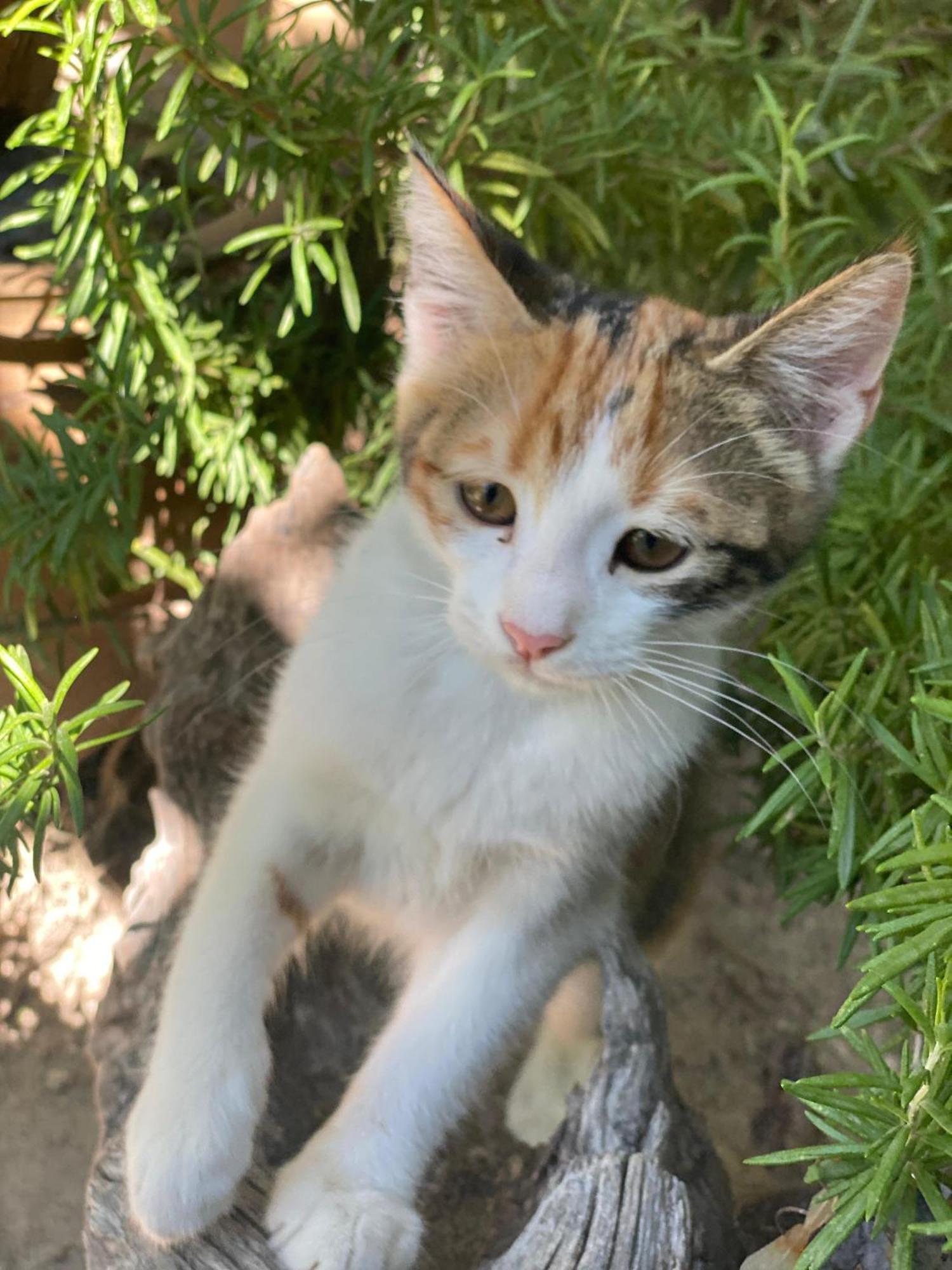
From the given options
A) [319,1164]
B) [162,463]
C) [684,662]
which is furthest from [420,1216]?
[162,463]

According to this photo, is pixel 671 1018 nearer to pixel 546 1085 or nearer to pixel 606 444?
pixel 546 1085

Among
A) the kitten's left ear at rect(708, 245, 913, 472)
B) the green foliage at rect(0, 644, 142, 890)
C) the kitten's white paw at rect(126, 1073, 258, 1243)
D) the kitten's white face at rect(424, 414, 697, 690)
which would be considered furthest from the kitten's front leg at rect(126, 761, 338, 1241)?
the kitten's left ear at rect(708, 245, 913, 472)

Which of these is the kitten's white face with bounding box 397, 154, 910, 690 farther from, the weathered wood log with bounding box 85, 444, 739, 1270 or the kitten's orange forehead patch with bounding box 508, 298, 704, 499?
the weathered wood log with bounding box 85, 444, 739, 1270

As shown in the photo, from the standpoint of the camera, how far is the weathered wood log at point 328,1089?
0.65 metres

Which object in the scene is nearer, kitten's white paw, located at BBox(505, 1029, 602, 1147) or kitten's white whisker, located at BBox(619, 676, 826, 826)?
kitten's white whisker, located at BBox(619, 676, 826, 826)

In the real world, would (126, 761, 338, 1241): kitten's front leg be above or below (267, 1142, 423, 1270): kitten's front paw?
above

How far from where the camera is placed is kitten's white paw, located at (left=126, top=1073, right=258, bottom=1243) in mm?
644

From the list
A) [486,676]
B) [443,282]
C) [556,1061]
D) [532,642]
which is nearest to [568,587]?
[532,642]

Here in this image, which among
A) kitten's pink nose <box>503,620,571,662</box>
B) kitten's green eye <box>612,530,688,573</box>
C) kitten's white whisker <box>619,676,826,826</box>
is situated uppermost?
kitten's green eye <box>612,530,688,573</box>

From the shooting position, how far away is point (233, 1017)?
0.72 meters

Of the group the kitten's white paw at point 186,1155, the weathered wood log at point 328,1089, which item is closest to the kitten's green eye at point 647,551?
the weathered wood log at point 328,1089

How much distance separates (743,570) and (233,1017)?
460 millimetres

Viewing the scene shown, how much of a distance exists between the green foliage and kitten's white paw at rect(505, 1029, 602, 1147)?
49 cm

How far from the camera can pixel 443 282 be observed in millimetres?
762
